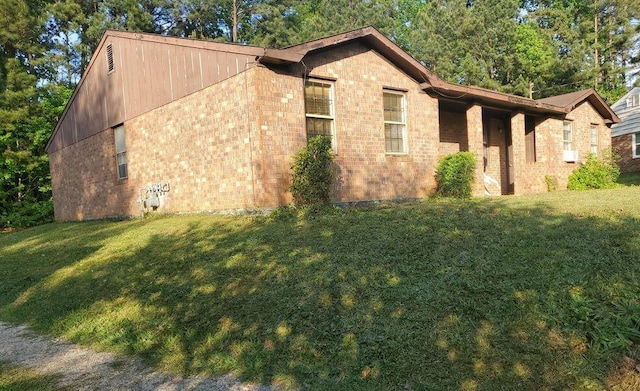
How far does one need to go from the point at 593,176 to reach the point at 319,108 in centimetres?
1254

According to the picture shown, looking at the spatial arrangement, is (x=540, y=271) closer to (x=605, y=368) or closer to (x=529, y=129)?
(x=605, y=368)

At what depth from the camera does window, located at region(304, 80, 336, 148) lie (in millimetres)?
10344

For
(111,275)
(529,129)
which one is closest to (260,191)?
(111,275)

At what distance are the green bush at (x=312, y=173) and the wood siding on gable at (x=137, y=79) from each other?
2227mm

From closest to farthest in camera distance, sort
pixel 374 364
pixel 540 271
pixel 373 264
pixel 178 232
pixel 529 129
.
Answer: pixel 374 364 → pixel 540 271 → pixel 373 264 → pixel 178 232 → pixel 529 129

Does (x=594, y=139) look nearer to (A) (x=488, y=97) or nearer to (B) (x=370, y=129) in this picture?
(A) (x=488, y=97)

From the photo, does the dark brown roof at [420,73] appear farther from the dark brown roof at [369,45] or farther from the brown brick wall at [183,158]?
the brown brick wall at [183,158]

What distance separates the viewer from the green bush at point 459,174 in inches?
488

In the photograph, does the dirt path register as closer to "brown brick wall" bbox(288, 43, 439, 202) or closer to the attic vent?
"brown brick wall" bbox(288, 43, 439, 202)

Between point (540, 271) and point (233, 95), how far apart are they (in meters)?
7.32

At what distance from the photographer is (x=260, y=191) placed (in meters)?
9.34

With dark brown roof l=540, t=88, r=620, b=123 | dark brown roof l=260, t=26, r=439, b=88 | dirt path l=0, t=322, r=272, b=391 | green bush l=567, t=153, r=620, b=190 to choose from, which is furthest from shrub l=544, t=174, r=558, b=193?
dirt path l=0, t=322, r=272, b=391

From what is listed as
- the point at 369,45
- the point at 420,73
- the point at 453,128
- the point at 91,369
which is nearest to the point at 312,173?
the point at 369,45

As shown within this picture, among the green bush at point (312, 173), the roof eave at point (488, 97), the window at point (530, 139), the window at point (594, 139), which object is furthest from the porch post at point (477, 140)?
the window at point (594, 139)
